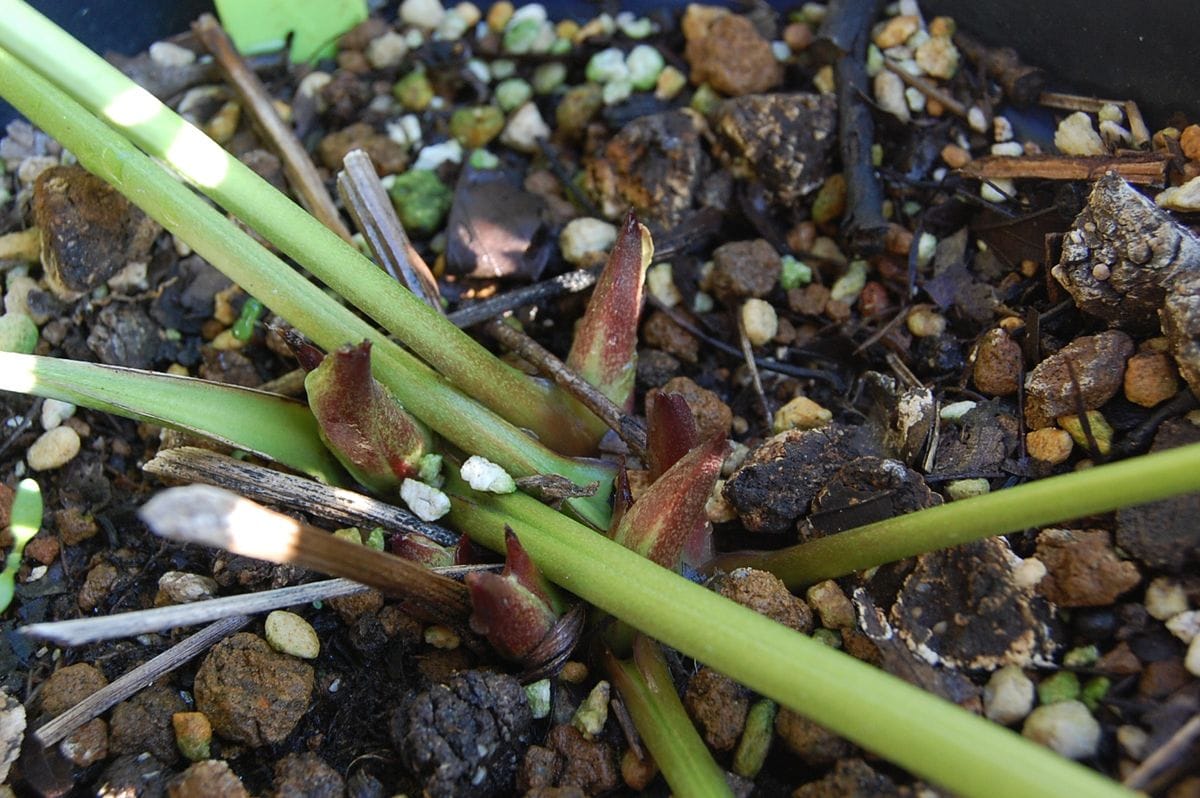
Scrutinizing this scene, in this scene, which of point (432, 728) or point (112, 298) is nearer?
point (432, 728)

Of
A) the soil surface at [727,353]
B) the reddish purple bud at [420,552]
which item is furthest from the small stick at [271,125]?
the reddish purple bud at [420,552]

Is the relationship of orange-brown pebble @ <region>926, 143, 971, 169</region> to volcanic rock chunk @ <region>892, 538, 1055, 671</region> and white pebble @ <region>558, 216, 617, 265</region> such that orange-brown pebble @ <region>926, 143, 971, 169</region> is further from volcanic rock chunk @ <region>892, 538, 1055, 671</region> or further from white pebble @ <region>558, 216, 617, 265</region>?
volcanic rock chunk @ <region>892, 538, 1055, 671</region>

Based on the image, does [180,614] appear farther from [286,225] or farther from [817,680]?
[817,680]

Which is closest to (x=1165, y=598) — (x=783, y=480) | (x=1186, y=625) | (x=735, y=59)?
(x=1186, y=625)

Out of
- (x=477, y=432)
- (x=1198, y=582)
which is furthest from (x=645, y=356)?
(x=1198, y=582)

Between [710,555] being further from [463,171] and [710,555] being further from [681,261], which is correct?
[463,171]

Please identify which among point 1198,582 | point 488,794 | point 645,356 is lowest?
point 488,794

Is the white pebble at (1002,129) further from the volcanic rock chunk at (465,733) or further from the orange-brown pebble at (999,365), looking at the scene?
the volcanic rock chunk at (465,733)
